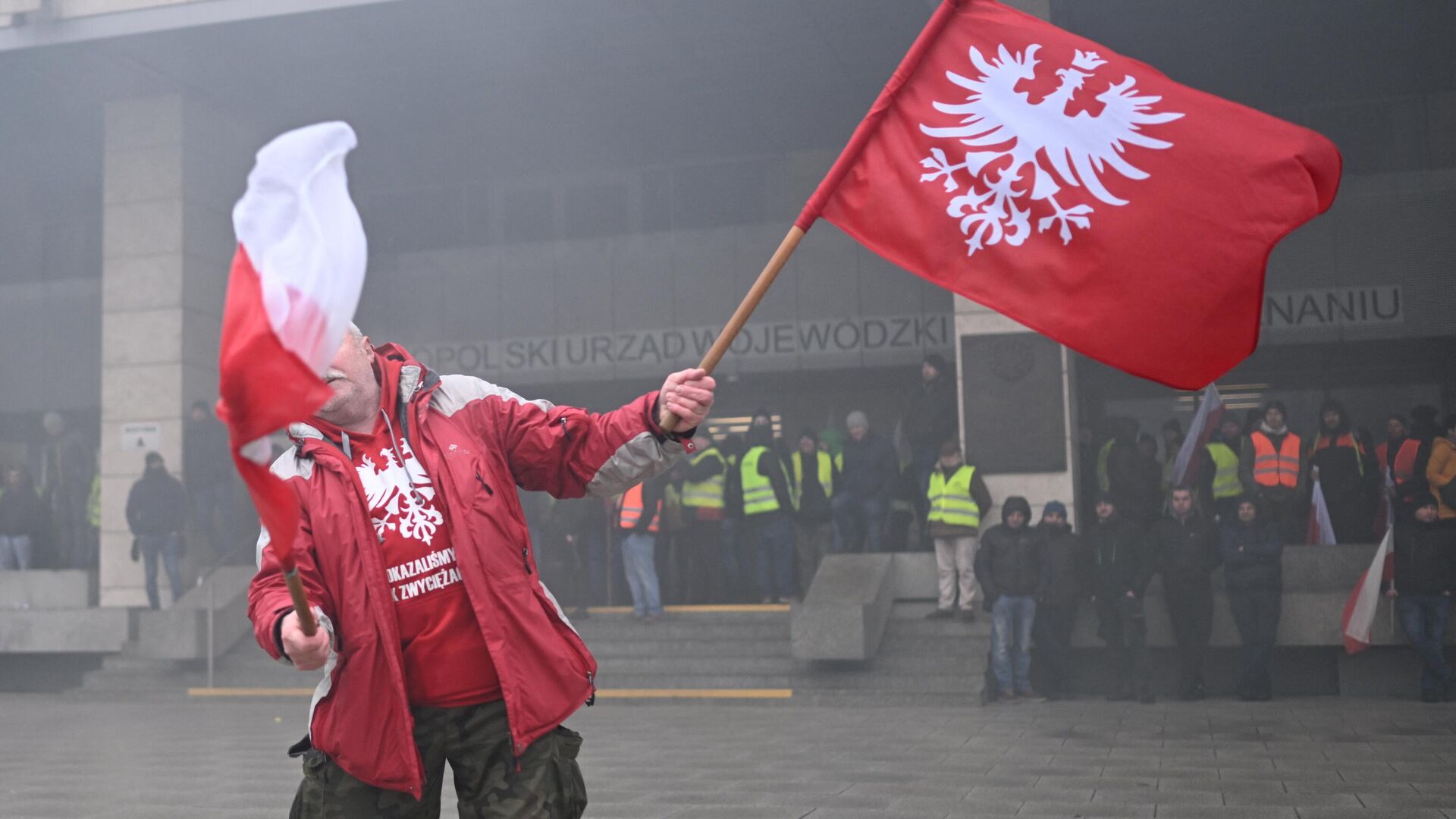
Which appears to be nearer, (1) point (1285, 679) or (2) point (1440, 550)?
(2) point (1440, 550)

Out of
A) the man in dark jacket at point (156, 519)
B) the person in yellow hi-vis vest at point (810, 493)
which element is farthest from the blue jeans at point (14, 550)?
the person in yellow hi-vis vest at point (810, 493)

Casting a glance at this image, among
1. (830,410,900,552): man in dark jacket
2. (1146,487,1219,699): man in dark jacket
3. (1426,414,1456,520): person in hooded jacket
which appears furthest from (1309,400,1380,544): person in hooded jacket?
(830,410,900,552): man in dark jacket

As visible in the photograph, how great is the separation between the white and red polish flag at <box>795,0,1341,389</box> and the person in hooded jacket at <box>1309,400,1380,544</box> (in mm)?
10625

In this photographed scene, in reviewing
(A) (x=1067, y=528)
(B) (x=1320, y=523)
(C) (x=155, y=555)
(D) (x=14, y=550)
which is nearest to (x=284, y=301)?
(A) (x=1067, y=528)

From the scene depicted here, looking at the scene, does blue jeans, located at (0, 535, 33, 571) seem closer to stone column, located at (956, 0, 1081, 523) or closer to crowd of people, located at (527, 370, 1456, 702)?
crowd of people, located at (527, 370, 1456, 702)

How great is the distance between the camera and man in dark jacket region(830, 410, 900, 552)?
48.8 ft

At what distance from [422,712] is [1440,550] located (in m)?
10.5

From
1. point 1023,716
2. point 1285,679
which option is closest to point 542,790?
point 1023,716

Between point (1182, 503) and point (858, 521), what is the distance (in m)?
3.58

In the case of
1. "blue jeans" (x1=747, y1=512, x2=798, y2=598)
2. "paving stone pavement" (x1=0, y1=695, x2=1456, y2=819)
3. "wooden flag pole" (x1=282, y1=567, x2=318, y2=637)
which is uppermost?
"wooden flag pole" (x1=282, y1=567, x2=318, y2=637)

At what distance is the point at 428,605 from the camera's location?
3564 mm

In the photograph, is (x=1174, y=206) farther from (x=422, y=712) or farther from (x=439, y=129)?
(x=439, y=129)

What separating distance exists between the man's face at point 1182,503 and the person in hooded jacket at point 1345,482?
75.1 inches

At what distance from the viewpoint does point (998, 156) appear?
13.6 ft
